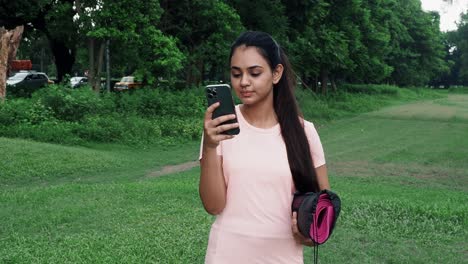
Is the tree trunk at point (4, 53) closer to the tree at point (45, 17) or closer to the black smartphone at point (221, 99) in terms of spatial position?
the tree at point (45, 17)

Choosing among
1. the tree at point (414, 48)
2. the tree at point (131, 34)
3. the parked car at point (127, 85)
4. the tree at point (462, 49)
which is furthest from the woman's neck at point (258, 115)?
the tree at point (462, 49)

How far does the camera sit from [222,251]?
2.13 metres

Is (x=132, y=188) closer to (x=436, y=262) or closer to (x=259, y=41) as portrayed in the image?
(x=436, y=262)

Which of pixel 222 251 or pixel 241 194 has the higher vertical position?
pixel 241 194

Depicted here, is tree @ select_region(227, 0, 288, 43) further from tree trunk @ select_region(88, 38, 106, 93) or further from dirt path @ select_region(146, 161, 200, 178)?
dirt path @ select_region(146, 161, 200, 178)

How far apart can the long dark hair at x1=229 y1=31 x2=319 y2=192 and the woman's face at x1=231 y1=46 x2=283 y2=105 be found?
3 centimetres

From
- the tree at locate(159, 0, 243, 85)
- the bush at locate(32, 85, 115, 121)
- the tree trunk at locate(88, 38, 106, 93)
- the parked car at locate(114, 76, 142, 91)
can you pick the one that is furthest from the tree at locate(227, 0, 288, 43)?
the bush at locate(32, 85, 115, 121)

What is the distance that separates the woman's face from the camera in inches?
85.7

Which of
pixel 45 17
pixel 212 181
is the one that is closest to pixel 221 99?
pixel 212 181

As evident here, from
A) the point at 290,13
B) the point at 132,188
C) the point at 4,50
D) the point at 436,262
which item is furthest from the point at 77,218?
the point at 290,13

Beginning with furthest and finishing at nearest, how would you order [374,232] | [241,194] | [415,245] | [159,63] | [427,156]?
1. [159,63]
2. [427,156]
3. [374,232]
4. [415,245]
5. [241,194]

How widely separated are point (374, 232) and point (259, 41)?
4.59 meters

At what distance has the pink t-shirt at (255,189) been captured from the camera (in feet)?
6.92

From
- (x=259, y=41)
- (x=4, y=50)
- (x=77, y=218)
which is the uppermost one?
(x=259, y=41)
